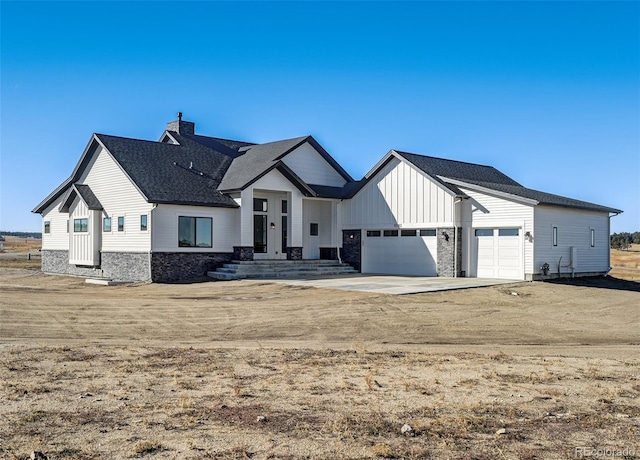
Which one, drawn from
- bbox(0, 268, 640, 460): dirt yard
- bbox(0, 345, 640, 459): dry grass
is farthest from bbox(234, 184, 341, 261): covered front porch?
bbox(0, 345, 640, 459): dry grass

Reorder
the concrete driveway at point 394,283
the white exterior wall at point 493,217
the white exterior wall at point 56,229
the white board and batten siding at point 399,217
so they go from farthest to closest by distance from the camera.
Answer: the white exterior wall at point 56,229 → the white board and batten siding at point 399,217 → the white exterior wall at point 493,217 → the concrete driveway at point 394,283

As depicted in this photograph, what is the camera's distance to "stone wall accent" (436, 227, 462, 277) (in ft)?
85.5

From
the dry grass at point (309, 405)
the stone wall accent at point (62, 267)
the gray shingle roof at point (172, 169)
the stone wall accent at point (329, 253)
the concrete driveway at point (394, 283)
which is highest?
the gray shingle roof at point (172, 169)

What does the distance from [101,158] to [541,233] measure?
19.2 metres

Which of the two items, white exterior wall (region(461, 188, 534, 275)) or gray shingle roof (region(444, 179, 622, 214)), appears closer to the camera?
white exterior wall (region(461, 188, 534, 275))

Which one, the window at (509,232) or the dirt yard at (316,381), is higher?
the window at (509,232)

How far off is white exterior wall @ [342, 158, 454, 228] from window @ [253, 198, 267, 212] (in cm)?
414

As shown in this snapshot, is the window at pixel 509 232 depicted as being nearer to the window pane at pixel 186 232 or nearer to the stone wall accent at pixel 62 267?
the window pane at pixel 186 232

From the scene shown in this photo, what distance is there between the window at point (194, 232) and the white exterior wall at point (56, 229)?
29.4ft

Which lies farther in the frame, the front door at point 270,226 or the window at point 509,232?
the front door at point 270,226

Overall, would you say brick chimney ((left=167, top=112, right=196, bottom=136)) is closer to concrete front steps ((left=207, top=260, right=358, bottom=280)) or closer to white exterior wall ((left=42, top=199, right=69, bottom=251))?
white exterior wall ((left=42, top=199, right=69, bottom=251))

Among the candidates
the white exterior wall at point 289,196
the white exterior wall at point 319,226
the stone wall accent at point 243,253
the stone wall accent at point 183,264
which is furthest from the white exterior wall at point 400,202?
the stone wall accent at point 183,264

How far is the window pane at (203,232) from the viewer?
26.7 m

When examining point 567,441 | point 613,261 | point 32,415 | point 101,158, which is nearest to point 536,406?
point 567,441
